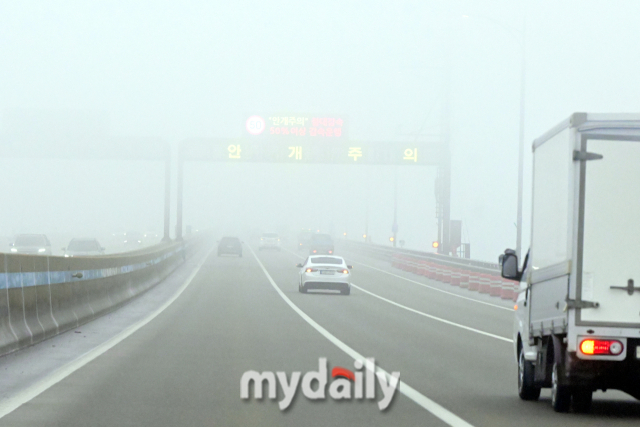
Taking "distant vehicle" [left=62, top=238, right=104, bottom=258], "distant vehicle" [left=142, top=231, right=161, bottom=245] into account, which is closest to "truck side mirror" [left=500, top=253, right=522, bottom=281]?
Result: "distant vehicle" [left=62, top=238, right=104, bottom=258]

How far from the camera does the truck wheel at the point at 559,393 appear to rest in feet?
33.1

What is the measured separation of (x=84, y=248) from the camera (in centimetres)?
4334

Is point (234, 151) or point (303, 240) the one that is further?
point (303, 240)

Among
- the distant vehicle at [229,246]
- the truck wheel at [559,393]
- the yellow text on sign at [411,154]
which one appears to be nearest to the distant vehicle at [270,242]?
the distant vehicle at [229,246]

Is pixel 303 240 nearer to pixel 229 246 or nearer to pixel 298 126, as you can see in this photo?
pixel 229 246

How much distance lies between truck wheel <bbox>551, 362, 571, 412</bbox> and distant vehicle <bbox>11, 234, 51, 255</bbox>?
40.1 meters

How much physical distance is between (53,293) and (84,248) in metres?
26.5

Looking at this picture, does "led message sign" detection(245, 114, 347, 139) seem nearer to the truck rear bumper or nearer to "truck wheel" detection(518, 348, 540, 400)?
"truck wheel" detection(518, 348, 540, 400)

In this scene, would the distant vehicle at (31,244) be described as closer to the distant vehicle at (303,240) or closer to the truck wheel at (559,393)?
the truck wheel at (559,393)

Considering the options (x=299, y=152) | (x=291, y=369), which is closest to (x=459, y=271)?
(x=299, y=152)

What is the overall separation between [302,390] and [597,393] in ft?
11.3

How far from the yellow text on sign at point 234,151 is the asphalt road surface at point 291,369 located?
34770 mm

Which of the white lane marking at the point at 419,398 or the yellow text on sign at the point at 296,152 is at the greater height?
the yellow text on sign at the point at 296,152

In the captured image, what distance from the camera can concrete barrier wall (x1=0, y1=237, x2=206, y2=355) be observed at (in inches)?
563
